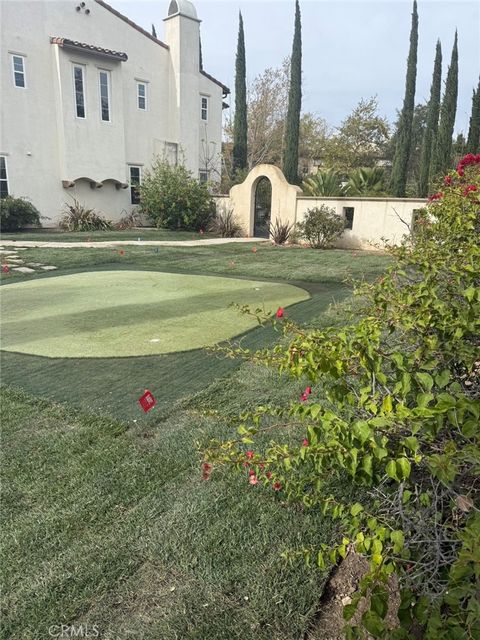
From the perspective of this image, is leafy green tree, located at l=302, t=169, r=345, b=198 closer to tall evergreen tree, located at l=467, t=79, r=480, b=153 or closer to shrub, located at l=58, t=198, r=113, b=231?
tall evergreen tree, located at l=467, t=79, r=480, b=153

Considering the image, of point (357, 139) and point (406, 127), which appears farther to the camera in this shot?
point (357, 139)

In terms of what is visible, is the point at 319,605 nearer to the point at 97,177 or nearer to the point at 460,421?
the point at 460,421

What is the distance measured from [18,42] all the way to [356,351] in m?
21.4

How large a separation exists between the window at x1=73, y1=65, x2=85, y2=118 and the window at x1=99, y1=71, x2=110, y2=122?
897 mm

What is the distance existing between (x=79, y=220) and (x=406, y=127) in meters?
16.3

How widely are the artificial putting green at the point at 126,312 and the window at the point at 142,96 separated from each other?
15.7m

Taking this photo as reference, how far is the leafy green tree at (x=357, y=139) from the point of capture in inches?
1208

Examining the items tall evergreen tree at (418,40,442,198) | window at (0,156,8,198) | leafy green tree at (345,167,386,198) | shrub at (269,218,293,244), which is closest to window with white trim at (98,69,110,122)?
window at (0,156,8,198)

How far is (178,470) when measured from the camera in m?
2.64

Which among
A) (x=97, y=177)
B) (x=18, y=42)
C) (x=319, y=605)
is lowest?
(x=319, y=605)

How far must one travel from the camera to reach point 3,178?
710 inches

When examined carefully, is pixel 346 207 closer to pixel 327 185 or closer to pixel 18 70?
pixel 327 185

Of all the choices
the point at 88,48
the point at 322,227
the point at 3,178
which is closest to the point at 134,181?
the point at 88,48

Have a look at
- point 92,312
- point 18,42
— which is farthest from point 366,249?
point 18,42
